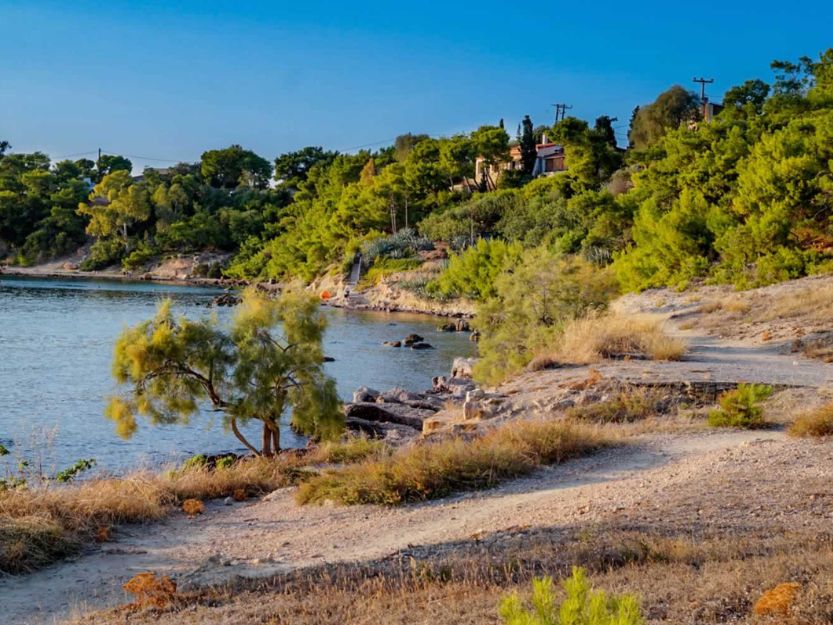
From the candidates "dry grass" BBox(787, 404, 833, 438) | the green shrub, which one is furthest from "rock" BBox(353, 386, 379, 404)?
the green shrub

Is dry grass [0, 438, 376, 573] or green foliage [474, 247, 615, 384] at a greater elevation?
green foliage [474, 247, 615, 384]

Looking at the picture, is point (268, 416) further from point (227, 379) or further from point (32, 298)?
point (32, 298)

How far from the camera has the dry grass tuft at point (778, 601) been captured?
14.1 feet

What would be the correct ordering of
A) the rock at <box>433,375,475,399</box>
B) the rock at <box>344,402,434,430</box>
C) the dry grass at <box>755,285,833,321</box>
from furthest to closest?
the rock at <box>433,375,475,399</box> → the dry grass at <box>755,285,833,321</box> → the rock at <box>344,402,434,430</box>

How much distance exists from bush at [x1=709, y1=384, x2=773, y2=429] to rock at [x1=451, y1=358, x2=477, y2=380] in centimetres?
1614

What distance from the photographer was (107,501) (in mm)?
9711

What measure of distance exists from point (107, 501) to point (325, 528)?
2788mm

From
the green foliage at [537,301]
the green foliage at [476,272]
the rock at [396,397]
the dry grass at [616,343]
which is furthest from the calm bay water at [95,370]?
the dry grass at [616,343]

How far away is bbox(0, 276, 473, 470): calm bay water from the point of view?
19.8 metres

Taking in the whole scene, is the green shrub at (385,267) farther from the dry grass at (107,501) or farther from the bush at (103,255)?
the dry grass at (107,501)

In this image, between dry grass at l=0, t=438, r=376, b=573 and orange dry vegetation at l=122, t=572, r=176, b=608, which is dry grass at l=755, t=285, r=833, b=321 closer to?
dry grass at l=0, t=438, r=376, b=573

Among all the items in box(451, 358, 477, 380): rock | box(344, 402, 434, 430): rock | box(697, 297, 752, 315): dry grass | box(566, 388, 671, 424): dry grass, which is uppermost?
box(697, 297, 752, 315): dry grass

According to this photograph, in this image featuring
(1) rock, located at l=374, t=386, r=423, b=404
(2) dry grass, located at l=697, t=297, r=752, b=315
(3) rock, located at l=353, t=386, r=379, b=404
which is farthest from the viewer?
(2) dry grass, located at l=697, t=297, r=752, b=315

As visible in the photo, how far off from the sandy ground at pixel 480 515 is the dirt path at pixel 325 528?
0.06 ft
